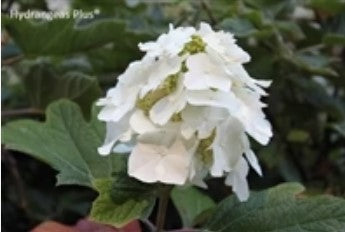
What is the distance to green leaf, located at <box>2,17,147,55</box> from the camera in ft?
3.53

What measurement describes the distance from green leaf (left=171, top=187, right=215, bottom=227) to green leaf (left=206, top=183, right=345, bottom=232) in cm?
20

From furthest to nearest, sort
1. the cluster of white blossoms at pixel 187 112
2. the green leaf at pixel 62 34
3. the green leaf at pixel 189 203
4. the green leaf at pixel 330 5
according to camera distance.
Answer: the green leaf at pixel 330 5, the green leaf at pixel 62 34, the green leaf at pixel 189 203, the cluster of white blossoms at pixel 187 112

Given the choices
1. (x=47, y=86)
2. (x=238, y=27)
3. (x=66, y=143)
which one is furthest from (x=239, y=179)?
(x=47, y=86)

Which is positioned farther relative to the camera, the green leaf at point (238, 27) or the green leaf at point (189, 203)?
the green leaf at point (238, 27)

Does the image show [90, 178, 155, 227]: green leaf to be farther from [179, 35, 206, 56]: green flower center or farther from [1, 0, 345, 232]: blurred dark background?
[1, 0, 345, 232]: blurred dark background

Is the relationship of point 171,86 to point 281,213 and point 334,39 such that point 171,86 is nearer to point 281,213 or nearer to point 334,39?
point 281,213

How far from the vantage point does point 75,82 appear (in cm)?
113

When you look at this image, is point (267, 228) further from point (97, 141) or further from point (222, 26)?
point (222, 26)

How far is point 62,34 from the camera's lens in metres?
1.08

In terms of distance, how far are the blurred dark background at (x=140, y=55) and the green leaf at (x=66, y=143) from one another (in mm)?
176

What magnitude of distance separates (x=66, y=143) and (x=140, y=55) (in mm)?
383

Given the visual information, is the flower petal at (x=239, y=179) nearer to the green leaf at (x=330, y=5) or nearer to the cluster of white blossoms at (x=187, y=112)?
the cluster of white blossoms at (x=187, y=112)

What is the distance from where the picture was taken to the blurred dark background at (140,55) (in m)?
1.12

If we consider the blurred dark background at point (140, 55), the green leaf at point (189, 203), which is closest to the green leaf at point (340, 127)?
the blurred dark background at point (140, 55)
